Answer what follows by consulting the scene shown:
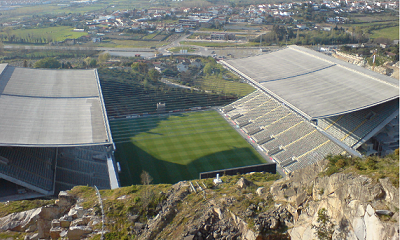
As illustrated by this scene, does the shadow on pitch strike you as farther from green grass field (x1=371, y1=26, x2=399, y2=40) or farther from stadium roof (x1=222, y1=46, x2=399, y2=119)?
green grass field (x1=371, y1=26, x2=399, y2=40)

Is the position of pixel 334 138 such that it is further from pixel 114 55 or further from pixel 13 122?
pixel 114 55

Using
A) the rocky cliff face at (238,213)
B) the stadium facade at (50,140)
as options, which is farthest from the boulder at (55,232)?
the stadium facade at (50,140)

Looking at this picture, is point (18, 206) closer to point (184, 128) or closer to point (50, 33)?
point (184, 128)

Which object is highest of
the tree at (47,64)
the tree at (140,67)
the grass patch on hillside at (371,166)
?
the grass patch on hillside at (371,166)

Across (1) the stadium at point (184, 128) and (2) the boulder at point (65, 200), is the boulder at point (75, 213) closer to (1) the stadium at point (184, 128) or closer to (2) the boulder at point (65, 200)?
(2) the boulder at point (65, 200)

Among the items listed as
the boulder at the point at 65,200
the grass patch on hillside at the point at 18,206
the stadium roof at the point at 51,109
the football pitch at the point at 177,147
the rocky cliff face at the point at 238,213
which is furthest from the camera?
the football pitch at the point at 177,147

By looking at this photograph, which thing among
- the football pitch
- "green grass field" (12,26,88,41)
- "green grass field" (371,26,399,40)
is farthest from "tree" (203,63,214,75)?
"green grass field" (371,26,399,40)
